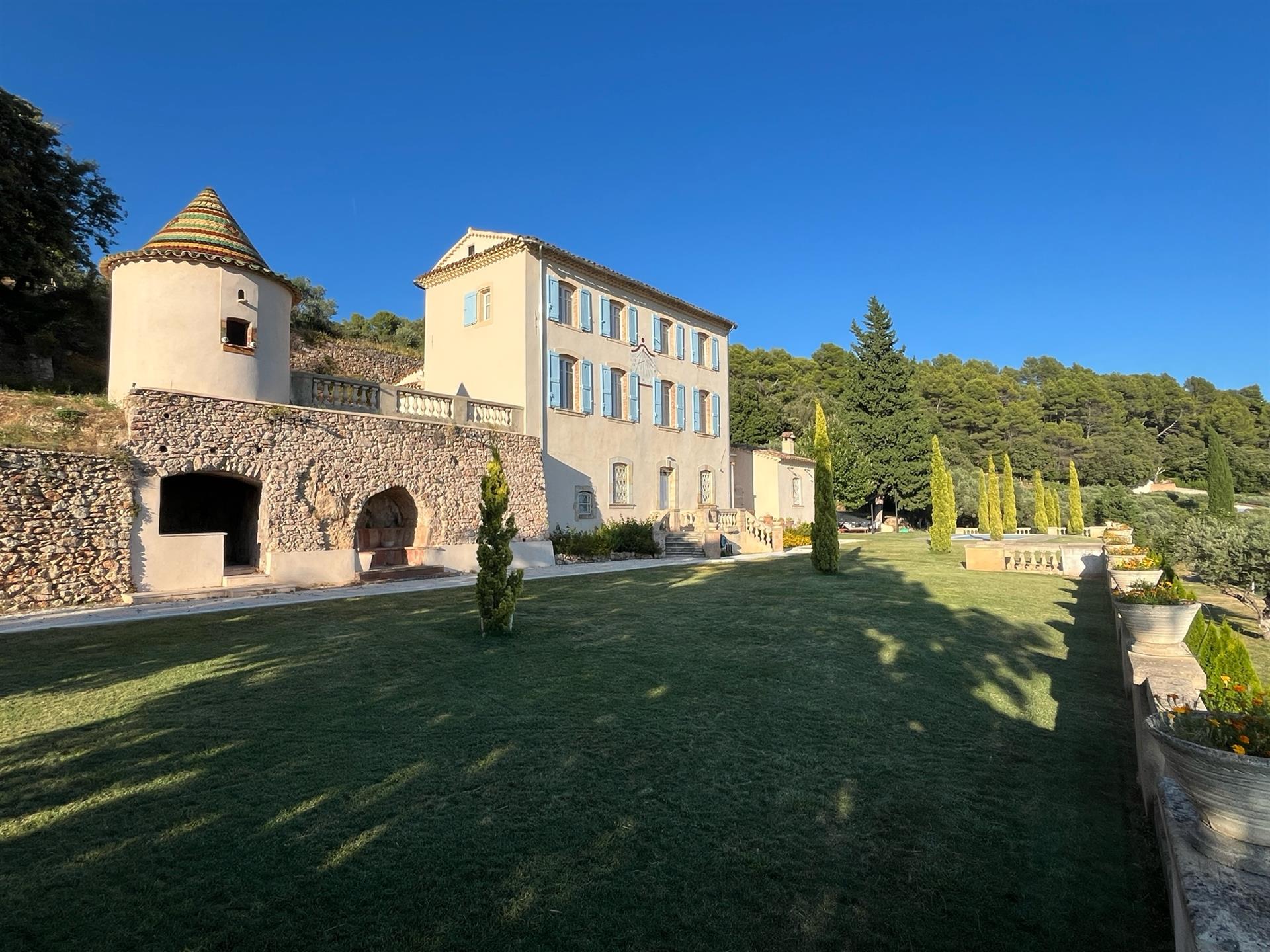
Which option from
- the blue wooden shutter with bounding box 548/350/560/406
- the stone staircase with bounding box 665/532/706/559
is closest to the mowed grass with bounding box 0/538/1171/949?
the blue wooden shutter with bounding box 548/350/560/406

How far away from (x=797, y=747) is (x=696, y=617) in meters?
4.68

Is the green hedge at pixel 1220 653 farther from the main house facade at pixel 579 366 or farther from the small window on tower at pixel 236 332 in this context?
the main house facade at pixel 579 366

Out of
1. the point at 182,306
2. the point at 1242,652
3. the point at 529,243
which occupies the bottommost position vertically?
the point at 1242,652

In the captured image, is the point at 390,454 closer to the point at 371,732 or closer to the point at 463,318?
the point at 463,318

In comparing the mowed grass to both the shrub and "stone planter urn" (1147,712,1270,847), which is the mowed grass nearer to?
"stone planter urn" (1147,712,1270,847)

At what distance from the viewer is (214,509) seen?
15.8 meters

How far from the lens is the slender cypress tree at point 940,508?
72.1ft

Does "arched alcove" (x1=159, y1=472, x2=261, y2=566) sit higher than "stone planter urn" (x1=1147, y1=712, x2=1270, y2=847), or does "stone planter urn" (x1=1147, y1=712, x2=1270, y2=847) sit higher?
"arched alcove" (x1=159, y1=472, x2=261, y2=566)

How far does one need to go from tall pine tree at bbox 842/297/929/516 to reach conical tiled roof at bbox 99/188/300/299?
33.8m

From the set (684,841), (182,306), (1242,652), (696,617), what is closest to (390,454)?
(182,306)

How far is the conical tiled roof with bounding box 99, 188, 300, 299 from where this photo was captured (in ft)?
42.4

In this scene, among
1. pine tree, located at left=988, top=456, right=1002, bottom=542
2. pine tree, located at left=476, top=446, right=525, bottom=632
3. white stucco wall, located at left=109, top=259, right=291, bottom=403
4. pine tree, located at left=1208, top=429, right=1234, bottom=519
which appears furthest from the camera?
pine tree, located at left=988, top=456, right=1002, bottom=542

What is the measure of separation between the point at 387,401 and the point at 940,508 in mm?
18109

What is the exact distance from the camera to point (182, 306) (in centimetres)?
1296
